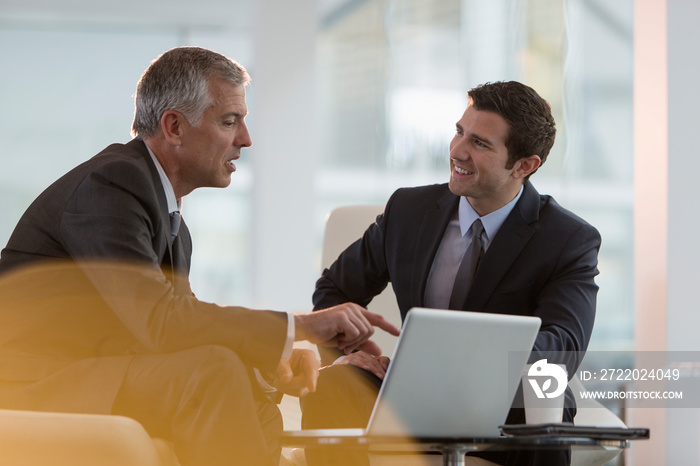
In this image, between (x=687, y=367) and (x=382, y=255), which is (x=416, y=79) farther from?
(x=382, y=255)

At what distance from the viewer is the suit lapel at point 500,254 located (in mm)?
1977

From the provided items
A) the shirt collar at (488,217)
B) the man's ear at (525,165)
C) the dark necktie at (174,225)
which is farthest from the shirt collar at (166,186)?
the man's ear at (525,165)

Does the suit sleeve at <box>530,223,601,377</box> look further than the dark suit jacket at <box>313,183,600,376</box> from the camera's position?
No

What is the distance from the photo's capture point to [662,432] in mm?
Result: 3186

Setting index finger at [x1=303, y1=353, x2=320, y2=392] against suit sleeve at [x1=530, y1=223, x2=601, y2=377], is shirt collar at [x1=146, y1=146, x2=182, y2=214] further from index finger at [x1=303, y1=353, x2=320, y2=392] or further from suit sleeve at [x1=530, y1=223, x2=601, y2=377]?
suit sleeve at [x1=530, y1=223, x2=601, y2=377]

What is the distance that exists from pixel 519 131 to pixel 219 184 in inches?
32.9

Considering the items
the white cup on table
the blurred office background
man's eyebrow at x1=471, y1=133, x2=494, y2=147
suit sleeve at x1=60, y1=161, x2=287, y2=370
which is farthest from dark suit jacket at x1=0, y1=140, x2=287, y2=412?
the blurred office background

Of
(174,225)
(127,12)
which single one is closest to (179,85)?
(174,225)

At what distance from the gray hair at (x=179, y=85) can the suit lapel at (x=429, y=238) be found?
670 mm

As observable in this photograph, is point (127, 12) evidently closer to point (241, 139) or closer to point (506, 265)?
point (241, 139)

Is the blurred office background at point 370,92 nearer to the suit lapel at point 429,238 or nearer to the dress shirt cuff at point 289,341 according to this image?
the suit lapel at point 429,238

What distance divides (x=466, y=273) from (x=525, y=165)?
0.38m

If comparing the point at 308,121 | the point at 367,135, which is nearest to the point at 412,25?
the point at 367,135

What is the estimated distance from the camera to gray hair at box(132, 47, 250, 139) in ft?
5.77
